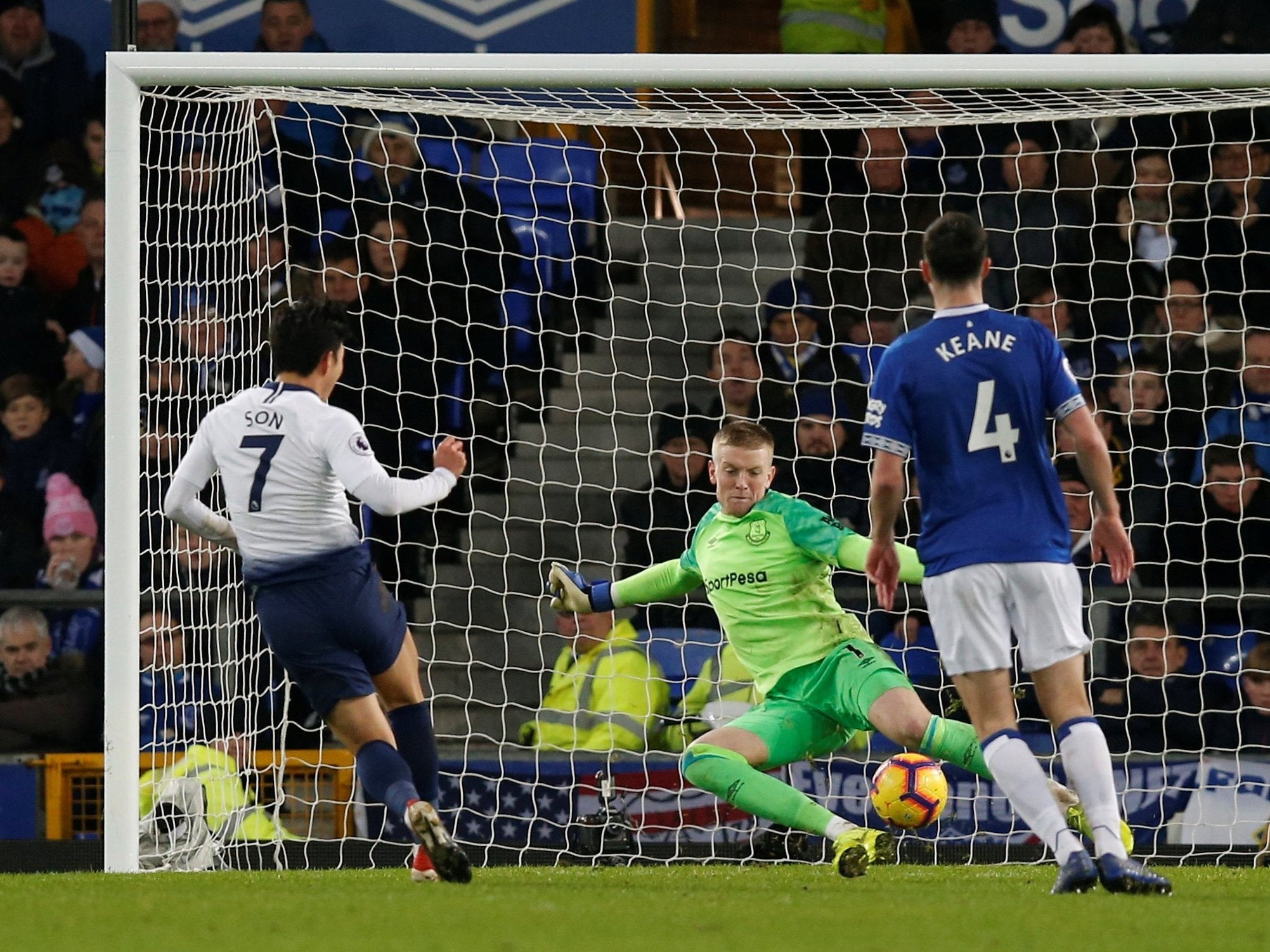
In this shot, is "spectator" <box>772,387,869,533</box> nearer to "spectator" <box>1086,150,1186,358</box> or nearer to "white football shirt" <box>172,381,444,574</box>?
"spectator" <box>1086,150,1186,358</box>

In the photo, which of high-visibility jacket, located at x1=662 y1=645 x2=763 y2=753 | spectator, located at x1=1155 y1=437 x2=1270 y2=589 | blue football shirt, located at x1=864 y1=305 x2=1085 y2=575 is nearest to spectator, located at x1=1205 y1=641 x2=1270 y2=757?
spectator, located at x1=1155 y1=437 x2=1270 y2=589

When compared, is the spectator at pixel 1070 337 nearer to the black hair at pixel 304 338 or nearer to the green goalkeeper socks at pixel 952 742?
the green goalkeeper socks at pixel 952 742

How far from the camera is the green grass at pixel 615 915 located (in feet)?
13.3

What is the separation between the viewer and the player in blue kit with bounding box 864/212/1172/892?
16.0 feet

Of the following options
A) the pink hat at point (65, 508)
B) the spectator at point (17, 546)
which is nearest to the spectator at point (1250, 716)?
the pink hat at point (65, 508)

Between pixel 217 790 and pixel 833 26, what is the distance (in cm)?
626

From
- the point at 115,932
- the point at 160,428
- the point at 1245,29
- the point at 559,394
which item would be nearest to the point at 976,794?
the point at 559,394

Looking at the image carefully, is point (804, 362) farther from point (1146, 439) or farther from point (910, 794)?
point (910, 794)

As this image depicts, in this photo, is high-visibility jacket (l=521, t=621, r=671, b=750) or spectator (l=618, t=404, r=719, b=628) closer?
high-visibility jacket (l=521, t=621, r=671, b=750)

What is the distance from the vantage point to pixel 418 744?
5832 millimetres

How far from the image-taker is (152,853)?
6930 mm

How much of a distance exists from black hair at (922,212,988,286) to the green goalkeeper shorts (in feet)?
5.36

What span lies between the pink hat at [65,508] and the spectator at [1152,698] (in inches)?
200

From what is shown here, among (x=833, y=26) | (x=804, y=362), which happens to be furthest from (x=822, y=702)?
(x=833, y=26)
